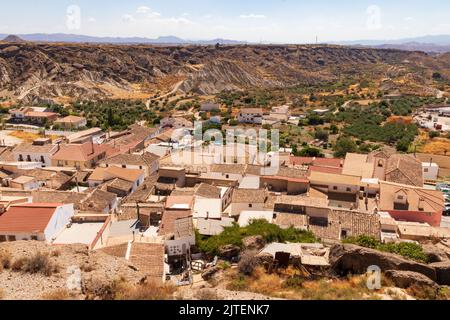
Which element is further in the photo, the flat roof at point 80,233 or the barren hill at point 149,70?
the barren hill at point 149,70

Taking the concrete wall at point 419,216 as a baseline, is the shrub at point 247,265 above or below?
above

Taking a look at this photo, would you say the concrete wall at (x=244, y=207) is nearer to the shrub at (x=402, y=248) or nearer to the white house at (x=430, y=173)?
the shrub at (x=402, y=248)

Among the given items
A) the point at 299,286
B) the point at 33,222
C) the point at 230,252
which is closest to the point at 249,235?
the point at 230,252

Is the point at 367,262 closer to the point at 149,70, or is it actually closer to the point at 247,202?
the point at 247,202

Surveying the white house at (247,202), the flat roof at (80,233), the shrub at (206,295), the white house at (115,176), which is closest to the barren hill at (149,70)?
the white house at (115,176)

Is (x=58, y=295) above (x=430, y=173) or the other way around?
above

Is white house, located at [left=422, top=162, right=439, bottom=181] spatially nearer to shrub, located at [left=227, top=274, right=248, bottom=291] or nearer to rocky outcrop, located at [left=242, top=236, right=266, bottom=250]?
rocky outcrop, located at [left=242, top=236, right=266, bottom=250]

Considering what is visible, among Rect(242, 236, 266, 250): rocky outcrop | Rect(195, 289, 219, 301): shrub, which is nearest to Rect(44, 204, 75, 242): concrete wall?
Rect(242, 236, 266, 250): rocky outcrop
